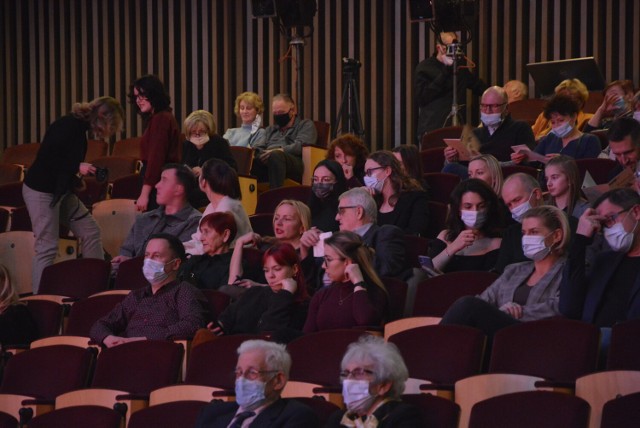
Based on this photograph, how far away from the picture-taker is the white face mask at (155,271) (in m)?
5.57

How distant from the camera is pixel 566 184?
18.2 ft

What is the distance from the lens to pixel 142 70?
1095 cm

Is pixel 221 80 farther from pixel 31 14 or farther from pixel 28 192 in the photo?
pixel 28 192

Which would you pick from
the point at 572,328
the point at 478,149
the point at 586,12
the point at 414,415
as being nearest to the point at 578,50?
the point at 586,12

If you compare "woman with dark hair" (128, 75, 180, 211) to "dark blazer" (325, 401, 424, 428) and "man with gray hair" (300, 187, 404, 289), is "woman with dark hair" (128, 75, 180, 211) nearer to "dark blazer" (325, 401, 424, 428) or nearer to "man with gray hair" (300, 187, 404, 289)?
"man with gray hair" (300, 187, 404, 289)

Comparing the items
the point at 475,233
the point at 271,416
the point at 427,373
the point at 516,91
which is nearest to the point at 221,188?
the point at 475,233

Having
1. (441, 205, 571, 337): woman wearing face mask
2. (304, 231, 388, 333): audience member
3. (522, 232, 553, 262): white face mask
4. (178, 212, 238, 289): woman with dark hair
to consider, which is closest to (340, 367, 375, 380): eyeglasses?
(441, 205, 571, 337): woman wearing face mask

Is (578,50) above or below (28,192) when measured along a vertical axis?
above

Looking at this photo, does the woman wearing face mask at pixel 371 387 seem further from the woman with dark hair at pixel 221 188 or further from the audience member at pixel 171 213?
the audience member at pixel 171 213

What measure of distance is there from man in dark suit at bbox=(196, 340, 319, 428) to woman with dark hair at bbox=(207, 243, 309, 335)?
3.03 ft

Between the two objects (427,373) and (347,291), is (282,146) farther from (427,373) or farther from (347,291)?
(427,373)

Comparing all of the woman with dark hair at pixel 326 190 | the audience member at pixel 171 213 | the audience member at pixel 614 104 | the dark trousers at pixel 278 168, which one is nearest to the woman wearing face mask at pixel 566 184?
the woman with dark hair at pixel 326 190

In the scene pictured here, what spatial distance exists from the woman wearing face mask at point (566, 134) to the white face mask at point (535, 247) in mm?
2202

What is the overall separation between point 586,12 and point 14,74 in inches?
190
